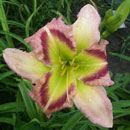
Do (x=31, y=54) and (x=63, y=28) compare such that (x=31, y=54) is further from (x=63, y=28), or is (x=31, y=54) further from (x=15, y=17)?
(x=15, y=17)

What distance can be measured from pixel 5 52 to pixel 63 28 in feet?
0.78

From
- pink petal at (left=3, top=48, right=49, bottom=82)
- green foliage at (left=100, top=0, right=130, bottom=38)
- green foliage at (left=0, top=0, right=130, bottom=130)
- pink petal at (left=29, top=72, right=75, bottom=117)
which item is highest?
green foliage at (left=100, top=0, right=130, bottom=38)

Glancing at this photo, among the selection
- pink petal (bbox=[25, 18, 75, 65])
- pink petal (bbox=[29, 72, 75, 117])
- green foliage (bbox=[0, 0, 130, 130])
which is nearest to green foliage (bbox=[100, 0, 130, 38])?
green foliage (bbox=[0, 0, 130, 130])

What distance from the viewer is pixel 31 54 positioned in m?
0.84

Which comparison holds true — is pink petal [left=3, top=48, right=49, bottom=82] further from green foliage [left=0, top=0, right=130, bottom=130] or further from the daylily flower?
green foliage [left=0, top=0, right=130, bottom=130]

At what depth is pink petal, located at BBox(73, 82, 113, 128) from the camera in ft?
2.60

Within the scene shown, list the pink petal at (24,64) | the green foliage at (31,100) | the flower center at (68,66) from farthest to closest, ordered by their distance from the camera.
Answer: the green foliage at (31,100)
the flower center at (68,66)
the pink petal at (24,64)

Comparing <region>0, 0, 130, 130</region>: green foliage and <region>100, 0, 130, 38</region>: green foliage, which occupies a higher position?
<region>100, 0, 130, 38</region>: green foliage

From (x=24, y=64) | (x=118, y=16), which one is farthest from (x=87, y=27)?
(x=24, y=64)

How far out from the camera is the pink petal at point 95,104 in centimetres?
79

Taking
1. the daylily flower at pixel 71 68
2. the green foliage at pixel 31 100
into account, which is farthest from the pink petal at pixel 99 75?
the green foliage at pixel 31 100

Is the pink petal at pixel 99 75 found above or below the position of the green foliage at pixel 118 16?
below

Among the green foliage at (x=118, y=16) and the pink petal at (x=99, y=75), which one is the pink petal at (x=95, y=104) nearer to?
the pink petal at (x=99, y=75)

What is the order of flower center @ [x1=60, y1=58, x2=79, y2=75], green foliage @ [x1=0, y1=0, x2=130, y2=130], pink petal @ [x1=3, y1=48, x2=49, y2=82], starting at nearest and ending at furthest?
1. pink petal @ [x1=3, y1=48, x2=49, y2=82]
2. flower center @ [x1=60, y1=58, x2=79, y2=75]
3. green foliage @ [x1=0, y1=0, x2=130, y2=130]
